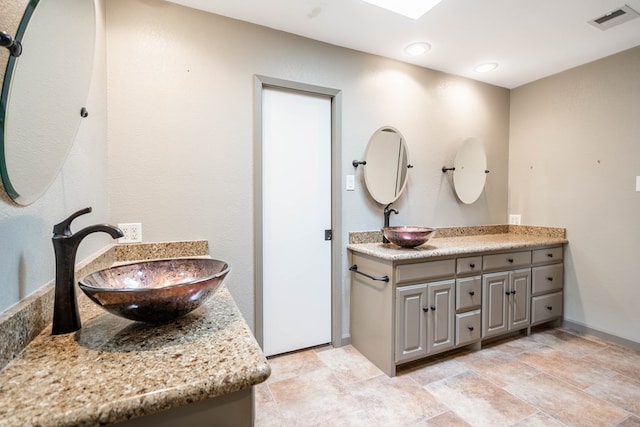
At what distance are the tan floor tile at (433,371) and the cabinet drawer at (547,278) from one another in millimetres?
1078

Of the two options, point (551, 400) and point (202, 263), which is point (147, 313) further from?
point (551, 400)

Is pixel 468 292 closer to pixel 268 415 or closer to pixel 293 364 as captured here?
pixel 293 364

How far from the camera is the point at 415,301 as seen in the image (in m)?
1.99

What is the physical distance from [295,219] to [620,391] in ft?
7.63

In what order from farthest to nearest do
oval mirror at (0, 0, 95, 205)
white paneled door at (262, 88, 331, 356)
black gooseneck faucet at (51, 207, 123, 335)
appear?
white paneled door at (262, 88, 331, 356)
black gooseneck faucet at (51, 207, 123, 335)
oval mirror at (0, 0, 95, 205)

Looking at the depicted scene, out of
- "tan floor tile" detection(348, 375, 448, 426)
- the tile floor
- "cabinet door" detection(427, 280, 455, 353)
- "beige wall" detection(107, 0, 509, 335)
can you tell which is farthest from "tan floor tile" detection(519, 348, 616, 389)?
"beige wall" detection(107, 0, 509, 335)

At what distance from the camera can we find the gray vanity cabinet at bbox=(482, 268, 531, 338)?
229 cm

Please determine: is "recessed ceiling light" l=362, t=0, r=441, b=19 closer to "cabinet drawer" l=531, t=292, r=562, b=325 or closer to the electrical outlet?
the electrical outlet

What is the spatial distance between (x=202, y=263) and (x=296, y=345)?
1.41 meters

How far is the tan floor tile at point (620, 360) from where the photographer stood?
79.1 inches

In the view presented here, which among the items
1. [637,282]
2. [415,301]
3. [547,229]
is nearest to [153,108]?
[415,301]

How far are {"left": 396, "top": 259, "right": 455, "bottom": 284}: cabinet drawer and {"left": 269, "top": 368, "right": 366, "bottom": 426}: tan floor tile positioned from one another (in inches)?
30.5

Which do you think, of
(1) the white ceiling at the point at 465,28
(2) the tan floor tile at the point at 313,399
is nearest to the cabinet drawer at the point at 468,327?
(2) the tan floor tile at the point at 313,399

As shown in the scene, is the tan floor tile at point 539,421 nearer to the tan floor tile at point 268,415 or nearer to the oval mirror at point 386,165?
the tan floor tile at point 268,415
